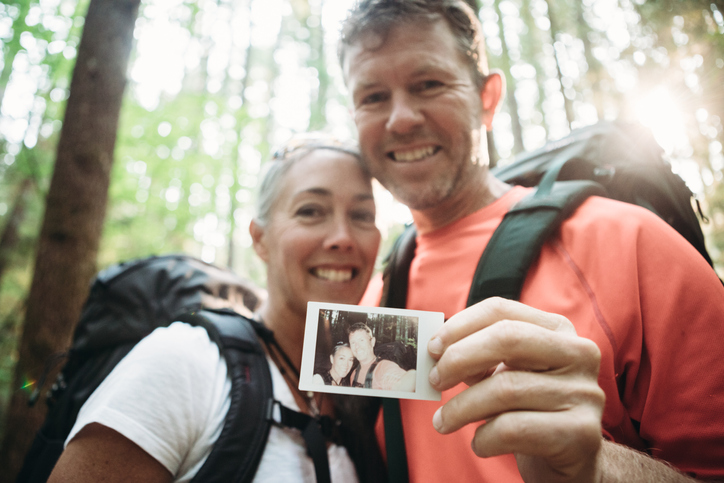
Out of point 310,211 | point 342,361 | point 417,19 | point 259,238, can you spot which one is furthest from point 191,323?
point 417,19

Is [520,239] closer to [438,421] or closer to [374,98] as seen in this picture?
[438,421]

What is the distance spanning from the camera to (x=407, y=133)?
2.05 m

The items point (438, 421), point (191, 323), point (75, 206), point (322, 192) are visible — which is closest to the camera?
point (438, 421)

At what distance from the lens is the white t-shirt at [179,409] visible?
1.36 meters

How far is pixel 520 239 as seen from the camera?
5.23ft

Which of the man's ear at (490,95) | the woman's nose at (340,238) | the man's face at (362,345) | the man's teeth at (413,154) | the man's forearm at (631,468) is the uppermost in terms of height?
the man's ear at (490,95)

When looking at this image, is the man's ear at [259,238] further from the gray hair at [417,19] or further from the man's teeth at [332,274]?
the gray hair at [417,19]

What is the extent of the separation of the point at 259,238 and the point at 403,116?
1.19 meters

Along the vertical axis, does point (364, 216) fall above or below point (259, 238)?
above

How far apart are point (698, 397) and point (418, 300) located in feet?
3.76

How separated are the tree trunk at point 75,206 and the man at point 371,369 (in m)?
4.33

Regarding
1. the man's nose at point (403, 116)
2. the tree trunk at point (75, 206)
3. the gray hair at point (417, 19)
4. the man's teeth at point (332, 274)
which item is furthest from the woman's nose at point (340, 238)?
the tree trunk at point (75, 206)

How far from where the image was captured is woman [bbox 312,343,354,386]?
1.16 meters

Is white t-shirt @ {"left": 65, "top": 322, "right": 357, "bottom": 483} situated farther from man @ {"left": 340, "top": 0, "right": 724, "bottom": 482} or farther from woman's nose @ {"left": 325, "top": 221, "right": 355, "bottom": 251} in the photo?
woman's nose @ {"left": 325, "top": 221, "right": 355, "bottom": 251}
